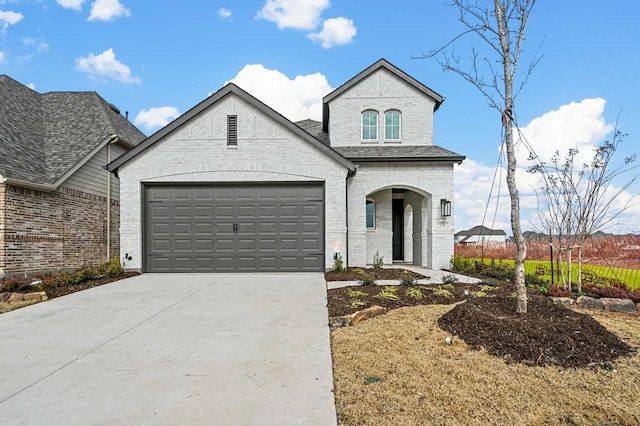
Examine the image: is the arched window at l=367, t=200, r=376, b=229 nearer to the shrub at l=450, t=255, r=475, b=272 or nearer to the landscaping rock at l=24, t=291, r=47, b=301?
the shrub at l=450, t=255, r=475, b=272

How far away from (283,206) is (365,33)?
5.71 m

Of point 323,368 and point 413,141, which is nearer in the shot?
point 323,368

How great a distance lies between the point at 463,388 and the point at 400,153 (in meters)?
11.0

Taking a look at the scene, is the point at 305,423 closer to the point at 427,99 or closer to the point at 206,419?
the point at 206,419

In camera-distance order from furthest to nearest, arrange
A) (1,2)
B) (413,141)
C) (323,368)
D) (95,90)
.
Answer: (95,90) → (413,141) → (1,2) → (323,368)

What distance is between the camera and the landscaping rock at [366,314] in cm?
602

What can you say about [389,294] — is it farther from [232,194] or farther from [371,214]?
[371,214]

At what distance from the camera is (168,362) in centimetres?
445

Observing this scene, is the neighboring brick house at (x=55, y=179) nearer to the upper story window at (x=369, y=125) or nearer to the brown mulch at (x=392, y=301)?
the upper story window at (x=369, y=125)

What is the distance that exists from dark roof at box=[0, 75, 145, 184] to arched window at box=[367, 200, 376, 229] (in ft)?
34.8

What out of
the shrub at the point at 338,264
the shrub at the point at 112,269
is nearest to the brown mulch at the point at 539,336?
the shrub at the point at 338,264

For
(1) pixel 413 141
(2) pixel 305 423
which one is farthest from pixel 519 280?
(1) pixel 413 141

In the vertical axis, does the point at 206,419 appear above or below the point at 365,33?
below

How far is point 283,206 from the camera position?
12281mm
